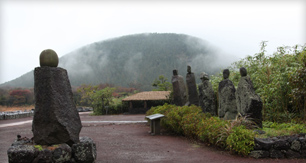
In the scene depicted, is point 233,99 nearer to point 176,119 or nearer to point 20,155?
point 176,119

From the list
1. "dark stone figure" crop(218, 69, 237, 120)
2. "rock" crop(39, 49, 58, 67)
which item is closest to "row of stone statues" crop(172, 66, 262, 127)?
"dark stone figure" crop(218, 69, 237, 120)

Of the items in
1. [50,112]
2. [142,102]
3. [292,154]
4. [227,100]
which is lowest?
[142,102]

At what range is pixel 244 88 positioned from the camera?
7.11 meters

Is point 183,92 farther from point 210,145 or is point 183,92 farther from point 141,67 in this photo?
point 141,67

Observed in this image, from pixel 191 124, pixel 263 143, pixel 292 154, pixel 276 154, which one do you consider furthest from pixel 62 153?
pixel 292 154

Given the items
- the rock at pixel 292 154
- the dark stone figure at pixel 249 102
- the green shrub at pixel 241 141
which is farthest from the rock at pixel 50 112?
the dark stone figure at pixel 249 102

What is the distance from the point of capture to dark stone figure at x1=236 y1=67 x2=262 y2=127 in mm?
6824

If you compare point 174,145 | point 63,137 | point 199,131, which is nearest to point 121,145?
point 174,145

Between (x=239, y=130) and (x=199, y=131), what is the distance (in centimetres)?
164

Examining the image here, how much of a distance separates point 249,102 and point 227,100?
139 cm

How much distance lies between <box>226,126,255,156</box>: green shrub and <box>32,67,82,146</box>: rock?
3510mm

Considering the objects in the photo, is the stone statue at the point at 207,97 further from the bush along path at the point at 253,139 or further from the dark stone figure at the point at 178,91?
the dark stone figure at the point at 178,91

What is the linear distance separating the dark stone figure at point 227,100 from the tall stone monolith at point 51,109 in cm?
544

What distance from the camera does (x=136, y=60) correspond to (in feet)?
238
